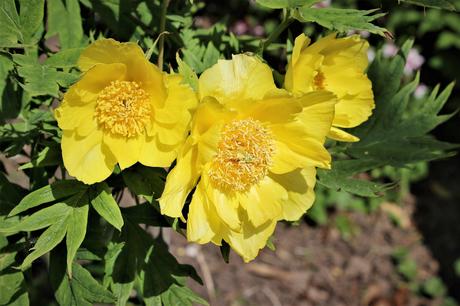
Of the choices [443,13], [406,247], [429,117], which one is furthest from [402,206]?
[429,117]

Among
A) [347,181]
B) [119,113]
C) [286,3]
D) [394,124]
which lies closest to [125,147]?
[119,113]

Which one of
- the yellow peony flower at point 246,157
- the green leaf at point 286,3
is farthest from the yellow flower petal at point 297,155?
the green leaf at point 286,3

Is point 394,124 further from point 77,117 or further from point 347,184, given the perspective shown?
point 77,117

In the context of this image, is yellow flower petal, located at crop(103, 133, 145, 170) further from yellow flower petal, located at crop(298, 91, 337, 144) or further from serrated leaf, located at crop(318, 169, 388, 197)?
serrated leaf, located at crop(318, 169, 388, 197)

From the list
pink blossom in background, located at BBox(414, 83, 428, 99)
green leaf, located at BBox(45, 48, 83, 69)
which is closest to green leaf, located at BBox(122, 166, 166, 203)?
green leaf, located at BBox(45, 48, 83, 69)

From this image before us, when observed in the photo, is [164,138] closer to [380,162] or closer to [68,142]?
[68,142]
